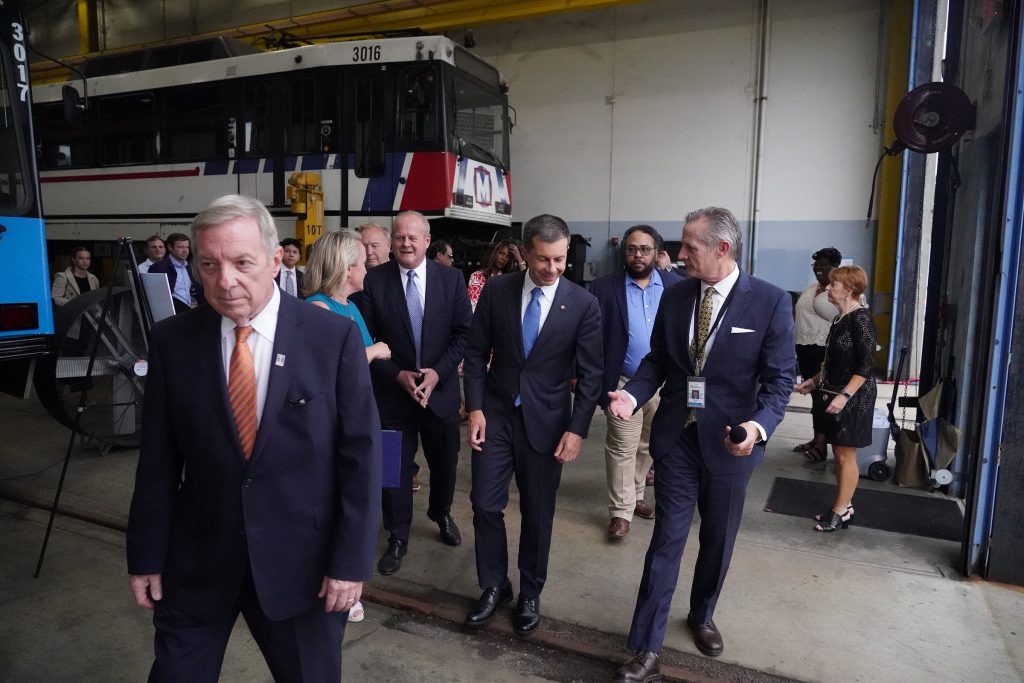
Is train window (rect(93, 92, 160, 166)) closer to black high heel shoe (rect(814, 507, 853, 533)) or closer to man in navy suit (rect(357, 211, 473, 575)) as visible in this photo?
man in navy suit (rect(357, 211, 473, 575))

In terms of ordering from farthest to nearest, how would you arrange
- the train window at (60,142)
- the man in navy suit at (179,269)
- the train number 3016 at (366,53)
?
the train window at (60,142)
the train number 3016 at (366,53)
the man in navy suit at (179,269)

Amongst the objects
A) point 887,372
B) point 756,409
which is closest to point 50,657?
point 756,409

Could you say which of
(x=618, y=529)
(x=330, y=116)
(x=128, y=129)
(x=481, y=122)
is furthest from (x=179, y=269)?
(x=618, y=529)

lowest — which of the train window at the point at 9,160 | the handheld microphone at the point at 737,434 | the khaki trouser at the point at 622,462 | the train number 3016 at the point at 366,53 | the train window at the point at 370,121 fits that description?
the khaki trouser at the point at 622,462

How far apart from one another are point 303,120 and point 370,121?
3.29 feet

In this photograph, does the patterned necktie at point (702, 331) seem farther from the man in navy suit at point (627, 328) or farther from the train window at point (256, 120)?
the train window at point (256, 120)

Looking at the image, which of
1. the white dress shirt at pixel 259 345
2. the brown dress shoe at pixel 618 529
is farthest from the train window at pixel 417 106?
the white dress shirt at pixel 259 345

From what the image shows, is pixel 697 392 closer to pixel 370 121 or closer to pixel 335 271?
pixel 335 271

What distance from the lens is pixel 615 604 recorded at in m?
3.18

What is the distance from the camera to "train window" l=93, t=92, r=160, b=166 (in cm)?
973

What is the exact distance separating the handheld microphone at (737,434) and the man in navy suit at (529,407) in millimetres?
622

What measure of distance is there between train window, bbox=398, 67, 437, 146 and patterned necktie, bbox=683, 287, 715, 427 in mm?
5810

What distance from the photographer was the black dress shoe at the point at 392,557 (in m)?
3.49

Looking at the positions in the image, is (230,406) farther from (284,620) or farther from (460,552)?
(460,552)
